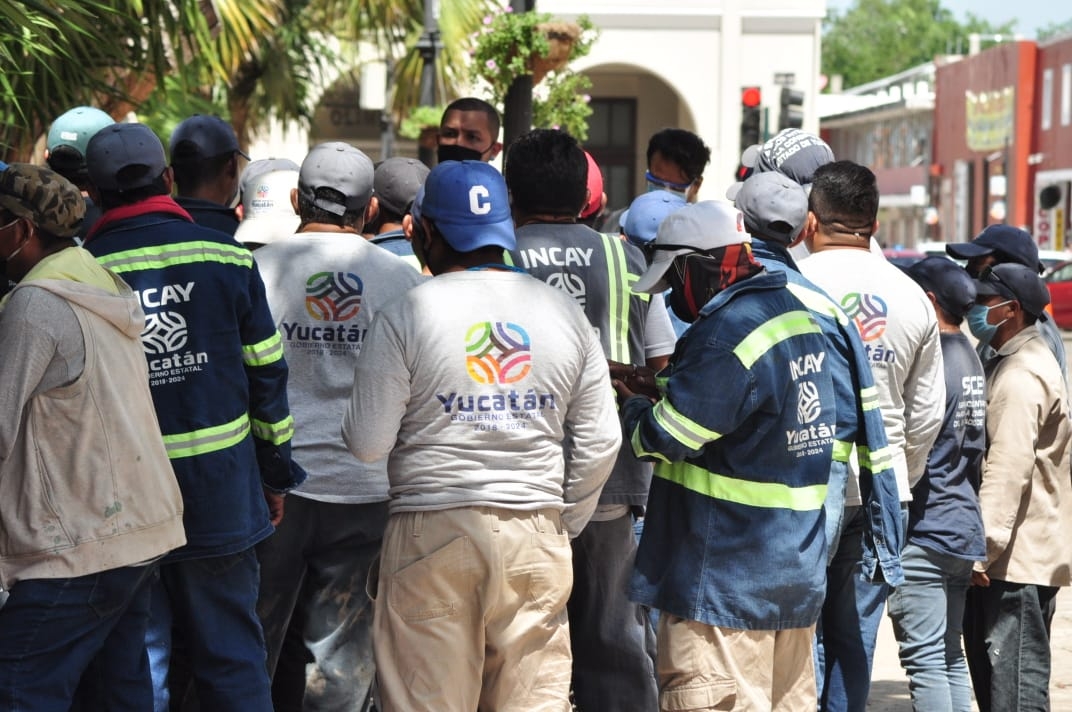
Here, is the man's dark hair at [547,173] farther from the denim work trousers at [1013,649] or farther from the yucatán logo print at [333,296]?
the denim work trousers at [1013,649]

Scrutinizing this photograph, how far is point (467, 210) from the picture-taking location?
174 inches

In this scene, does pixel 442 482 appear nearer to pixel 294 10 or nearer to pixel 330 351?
pixel 330 351

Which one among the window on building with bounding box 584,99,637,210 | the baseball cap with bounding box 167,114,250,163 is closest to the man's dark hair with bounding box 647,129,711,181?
the baseball cap with bounding box 167,114,250,163

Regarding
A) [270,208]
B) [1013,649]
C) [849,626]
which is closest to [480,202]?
[270,208]

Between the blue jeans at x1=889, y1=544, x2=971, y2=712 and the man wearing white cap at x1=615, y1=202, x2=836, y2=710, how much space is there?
3.82ft

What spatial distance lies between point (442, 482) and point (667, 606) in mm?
676

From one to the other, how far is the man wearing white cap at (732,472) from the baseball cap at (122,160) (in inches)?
52.7

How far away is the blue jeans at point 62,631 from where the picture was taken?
405 cm

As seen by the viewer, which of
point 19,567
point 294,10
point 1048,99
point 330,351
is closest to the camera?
point 19,567

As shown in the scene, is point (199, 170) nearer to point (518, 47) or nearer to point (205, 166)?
point (205, 166)

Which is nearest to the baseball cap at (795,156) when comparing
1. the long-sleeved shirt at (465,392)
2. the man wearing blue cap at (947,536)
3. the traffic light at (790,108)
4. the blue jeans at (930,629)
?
the man wearing blue cap at (947,536)

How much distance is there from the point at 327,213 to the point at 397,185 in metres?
1.09

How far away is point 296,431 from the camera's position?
507 cm

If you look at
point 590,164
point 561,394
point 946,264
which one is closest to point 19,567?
point 561,394
